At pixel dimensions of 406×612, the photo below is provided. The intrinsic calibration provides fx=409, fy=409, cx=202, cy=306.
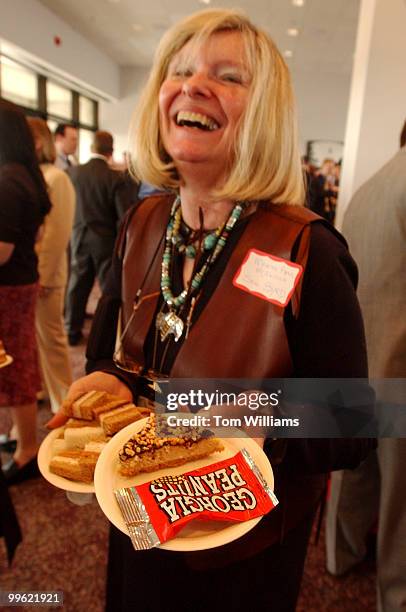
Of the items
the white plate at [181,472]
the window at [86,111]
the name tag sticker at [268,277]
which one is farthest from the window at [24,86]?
the window at [86,111]

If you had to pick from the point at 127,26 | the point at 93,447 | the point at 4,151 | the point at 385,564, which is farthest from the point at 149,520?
the point at 127,26

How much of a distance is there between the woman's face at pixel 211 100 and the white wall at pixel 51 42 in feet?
0.97

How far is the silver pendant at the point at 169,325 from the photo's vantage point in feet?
2.23

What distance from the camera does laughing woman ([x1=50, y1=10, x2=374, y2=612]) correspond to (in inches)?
23.5

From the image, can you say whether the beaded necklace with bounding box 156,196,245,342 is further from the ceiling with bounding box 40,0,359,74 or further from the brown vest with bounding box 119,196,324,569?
the ceiling with bounding box 40,0,359,74

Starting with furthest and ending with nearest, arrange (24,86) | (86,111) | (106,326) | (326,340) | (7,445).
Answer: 1. (86,111)
2. (24,86)
3. (7,445)
4. (106,326)
5. (326,340)

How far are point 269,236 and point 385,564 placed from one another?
35.1 inches

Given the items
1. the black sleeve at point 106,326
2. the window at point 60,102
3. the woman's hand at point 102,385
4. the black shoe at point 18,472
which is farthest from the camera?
the window at point 60,102

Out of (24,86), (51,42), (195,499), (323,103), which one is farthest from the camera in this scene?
(323,103)

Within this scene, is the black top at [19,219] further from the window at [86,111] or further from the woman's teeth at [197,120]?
the window at [86,111]

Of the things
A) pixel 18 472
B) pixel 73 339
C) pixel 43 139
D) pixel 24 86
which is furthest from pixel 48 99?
pixel 18 472

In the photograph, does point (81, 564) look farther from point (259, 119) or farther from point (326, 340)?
point (259, 119)

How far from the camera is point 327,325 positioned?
590 mm

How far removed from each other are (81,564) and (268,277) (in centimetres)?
105
